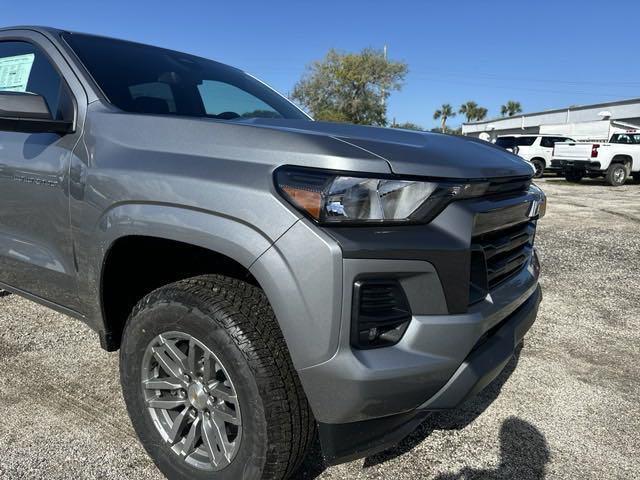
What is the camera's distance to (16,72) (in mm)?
2719

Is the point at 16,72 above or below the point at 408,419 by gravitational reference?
above

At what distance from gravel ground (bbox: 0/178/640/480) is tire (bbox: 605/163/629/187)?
1472 centimetres

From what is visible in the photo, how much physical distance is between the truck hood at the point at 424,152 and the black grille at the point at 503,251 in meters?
0.24

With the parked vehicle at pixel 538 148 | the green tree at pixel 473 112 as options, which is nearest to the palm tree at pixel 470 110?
the green tree at pixel 473 112

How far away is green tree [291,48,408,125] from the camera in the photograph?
4875 centimetres

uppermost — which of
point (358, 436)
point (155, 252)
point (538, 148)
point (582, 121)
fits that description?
point (582, 121)

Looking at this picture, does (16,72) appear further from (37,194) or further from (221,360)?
(221,360)

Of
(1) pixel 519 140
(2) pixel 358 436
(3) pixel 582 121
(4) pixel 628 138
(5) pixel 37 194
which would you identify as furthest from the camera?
(3) pixel 582 121

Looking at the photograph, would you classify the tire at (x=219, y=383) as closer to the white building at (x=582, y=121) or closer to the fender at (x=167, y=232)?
the fender at (x=167, y=232)

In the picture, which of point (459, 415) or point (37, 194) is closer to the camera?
point (37, 194)

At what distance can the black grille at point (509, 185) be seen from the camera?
1924 millimetres

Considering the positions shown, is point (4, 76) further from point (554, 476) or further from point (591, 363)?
point (591, 363)

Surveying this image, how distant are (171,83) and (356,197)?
5.67 feet

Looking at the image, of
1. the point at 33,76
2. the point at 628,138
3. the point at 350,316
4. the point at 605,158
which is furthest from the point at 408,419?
the point at 628,138
